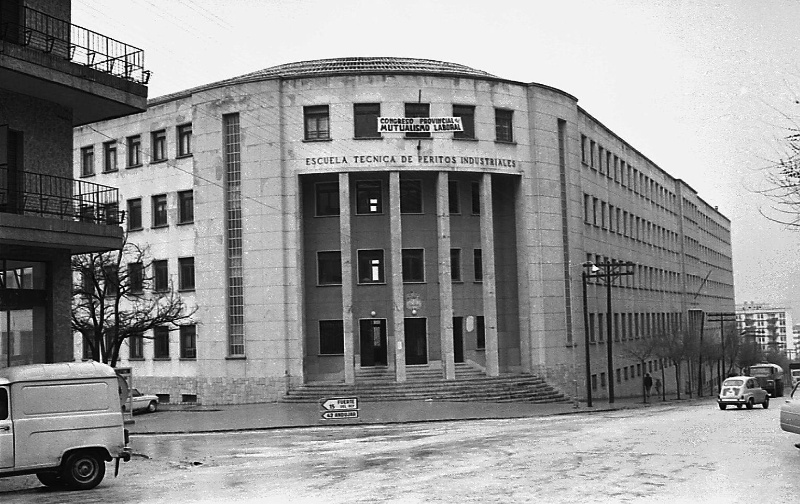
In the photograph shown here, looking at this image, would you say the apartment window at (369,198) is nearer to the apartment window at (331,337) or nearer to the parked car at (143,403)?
the apartment window at (331,337)

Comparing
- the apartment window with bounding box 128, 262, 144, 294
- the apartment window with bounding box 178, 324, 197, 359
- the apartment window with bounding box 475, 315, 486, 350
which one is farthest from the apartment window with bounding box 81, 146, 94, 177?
the apartment window with bounding box 475, 315, 486, 350

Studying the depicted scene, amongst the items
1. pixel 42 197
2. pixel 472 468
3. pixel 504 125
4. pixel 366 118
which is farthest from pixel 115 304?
pixel 504 125

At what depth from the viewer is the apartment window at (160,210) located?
50500 mm

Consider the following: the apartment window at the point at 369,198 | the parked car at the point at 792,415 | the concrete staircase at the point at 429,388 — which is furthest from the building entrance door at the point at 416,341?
the parked car at the point at 792,415

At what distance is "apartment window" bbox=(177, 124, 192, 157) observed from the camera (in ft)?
160

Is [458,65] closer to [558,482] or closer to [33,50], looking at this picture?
[33,50]

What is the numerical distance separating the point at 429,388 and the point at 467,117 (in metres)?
14.3

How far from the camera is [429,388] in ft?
146

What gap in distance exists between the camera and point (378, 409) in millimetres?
39312

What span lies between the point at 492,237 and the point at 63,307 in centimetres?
2794

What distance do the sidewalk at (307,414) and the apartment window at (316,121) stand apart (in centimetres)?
1361

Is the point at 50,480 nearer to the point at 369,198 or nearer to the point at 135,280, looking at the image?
the point at 135,280

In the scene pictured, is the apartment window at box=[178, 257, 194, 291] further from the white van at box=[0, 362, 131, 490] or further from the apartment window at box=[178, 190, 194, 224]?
the white van at box=[0, 362, 131, 490]

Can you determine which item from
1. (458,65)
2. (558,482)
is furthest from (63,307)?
(458,65)
